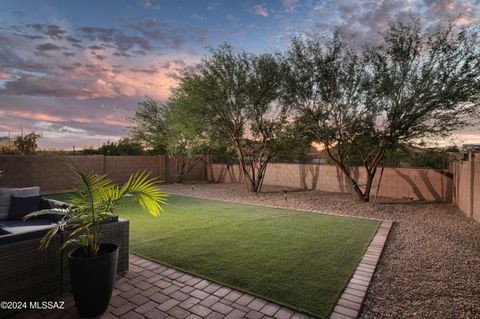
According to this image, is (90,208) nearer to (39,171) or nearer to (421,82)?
(421,82)

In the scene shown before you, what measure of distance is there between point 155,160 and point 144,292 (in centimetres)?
1193

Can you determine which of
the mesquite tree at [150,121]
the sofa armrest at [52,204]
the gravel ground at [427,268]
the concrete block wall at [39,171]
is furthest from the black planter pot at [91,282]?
the mesquite tree at [150,121]

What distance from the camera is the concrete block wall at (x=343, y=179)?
852 centimetres

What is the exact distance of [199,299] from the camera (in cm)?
257

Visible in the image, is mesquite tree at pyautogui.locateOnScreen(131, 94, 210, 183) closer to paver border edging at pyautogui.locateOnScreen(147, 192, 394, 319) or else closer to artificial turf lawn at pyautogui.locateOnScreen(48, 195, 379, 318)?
artificial turf lawn at pyautogui.locateOnScreen(48, 195, 379, 318)

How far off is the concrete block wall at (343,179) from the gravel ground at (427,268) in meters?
1.78

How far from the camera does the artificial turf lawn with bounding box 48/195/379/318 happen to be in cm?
279

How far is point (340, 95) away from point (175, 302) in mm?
7298

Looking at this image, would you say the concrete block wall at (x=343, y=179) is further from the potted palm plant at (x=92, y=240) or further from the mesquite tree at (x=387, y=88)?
the potted palm plant at (x=92, y=240)

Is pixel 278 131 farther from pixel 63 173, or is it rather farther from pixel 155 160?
pixel 63 173

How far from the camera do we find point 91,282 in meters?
2.20

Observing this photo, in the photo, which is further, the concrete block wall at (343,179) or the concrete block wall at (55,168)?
the concrete block wall at (55,168)

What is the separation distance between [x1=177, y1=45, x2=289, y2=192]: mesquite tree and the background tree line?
0.04m

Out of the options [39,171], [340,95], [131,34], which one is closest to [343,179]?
[340,95]
